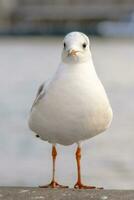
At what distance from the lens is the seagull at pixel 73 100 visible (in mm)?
3744

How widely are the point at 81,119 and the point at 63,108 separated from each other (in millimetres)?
104

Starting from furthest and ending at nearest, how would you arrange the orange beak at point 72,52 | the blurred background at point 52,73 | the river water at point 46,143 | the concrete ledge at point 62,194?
the blurred background at point 52,73 → the river water at point 46,143 → the orange beak at point 72,52 → the concrete ledge at point 62,194

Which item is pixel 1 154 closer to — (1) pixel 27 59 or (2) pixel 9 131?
(2) pixel 9 131

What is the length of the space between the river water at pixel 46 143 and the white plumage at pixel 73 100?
129 inches

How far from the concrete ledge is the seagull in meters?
0.29

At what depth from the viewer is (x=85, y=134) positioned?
387 cm

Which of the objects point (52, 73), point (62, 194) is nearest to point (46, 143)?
point (52, 73)

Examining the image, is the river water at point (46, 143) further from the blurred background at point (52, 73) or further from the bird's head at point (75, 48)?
the bird's head at point (75, 48)

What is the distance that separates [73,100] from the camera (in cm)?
374

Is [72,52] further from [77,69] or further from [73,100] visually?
[73,100]

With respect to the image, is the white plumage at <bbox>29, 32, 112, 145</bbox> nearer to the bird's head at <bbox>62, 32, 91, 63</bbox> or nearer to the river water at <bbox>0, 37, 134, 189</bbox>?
the bird's head at <bbox>62, 32, 91, 63</bbox>

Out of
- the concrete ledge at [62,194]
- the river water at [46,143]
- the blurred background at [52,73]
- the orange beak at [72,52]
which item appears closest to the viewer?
the concrete ledge at [62,194]

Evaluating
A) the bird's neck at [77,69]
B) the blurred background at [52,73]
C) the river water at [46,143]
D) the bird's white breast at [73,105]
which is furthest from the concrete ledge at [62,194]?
the blurred background at [52,73]

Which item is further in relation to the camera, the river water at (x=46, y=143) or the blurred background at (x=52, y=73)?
the blurred background at (x=52, y=73)
